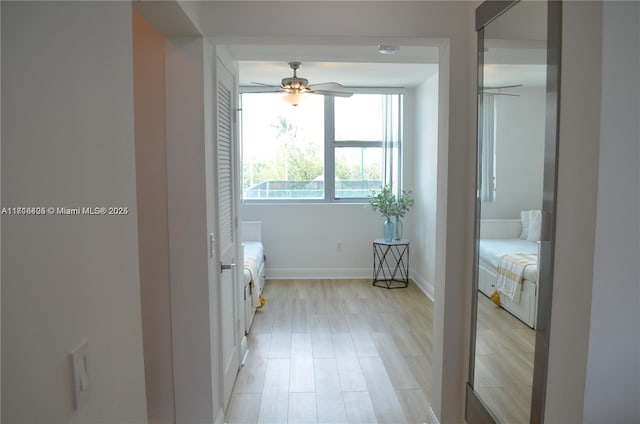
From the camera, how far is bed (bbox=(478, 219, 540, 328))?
161 centimetres

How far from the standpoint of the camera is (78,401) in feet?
2.88

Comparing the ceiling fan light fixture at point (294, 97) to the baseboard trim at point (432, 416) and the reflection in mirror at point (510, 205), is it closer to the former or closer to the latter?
the reflection in mirror at point (510, 205)

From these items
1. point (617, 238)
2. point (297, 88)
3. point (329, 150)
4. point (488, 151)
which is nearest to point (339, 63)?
point (297, 88)

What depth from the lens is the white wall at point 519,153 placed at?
154 cm

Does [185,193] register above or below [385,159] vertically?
below

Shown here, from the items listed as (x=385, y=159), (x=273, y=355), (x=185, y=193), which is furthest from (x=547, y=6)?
(x=385, y=159)

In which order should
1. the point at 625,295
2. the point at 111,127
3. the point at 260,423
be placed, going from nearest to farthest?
1. the point at 111,127
2. the point at 625,295
3. the point at 260,423

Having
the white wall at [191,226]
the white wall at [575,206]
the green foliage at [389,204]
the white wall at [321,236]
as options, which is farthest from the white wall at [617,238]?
the white wall at [321,236]

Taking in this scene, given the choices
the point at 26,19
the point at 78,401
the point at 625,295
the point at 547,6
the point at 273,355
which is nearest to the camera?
the point at 26,19

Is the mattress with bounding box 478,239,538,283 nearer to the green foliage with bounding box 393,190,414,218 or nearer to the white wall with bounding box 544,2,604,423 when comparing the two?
the white wall with bounding box 544,2,604,423

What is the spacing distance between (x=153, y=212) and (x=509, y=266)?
5.61 feet

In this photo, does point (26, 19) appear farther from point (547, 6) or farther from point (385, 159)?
point (385, 159)

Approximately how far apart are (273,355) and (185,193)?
1818mm

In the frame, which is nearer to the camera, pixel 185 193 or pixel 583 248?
A: pixel 583 248
